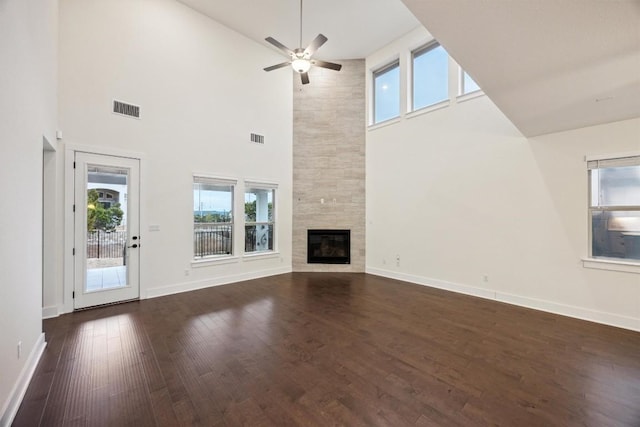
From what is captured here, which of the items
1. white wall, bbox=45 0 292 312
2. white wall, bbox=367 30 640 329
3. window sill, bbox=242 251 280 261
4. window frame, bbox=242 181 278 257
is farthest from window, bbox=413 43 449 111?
window sill, bbox=242 251 280 261

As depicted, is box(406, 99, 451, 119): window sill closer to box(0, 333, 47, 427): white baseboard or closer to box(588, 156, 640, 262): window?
box(588, 156, 640, 262): window

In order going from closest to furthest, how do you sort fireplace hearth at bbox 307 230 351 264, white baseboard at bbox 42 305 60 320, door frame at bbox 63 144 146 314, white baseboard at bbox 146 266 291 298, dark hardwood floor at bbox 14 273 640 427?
dark hardwood floor at bbox 14 273 640 427 → white baseboard at bbox 42 305 60 320 → door frame at bbox 63 144 146 314 → white baseboard at bbox 146 266 291 298 → fireplace hearth at bbox 307 230 351 264

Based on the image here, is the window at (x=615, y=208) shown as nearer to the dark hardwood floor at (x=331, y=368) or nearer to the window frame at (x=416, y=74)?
the dark hardwood floor at (x=331, y=368)

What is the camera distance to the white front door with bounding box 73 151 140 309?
4.12 metres

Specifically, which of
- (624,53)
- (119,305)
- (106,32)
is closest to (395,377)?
(624,53)

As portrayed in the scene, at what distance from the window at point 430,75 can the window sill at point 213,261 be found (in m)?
5.23

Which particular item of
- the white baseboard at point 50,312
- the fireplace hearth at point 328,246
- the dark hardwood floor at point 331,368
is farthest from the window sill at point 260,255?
the white baseboard at point 50,312

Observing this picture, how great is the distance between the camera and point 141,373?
2482 millimetres

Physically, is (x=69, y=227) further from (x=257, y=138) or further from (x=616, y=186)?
(x=616, y=186)

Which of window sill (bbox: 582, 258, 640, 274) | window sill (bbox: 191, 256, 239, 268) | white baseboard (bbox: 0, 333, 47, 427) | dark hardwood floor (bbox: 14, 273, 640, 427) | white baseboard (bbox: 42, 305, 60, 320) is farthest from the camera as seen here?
window sill (bbox: 191, 256, 239, 268)

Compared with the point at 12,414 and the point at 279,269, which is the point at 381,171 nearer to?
the point at 279,269

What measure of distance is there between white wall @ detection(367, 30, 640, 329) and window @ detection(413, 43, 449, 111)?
11.0 inches

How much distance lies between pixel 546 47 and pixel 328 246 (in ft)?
18.6

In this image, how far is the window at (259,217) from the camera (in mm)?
6367
